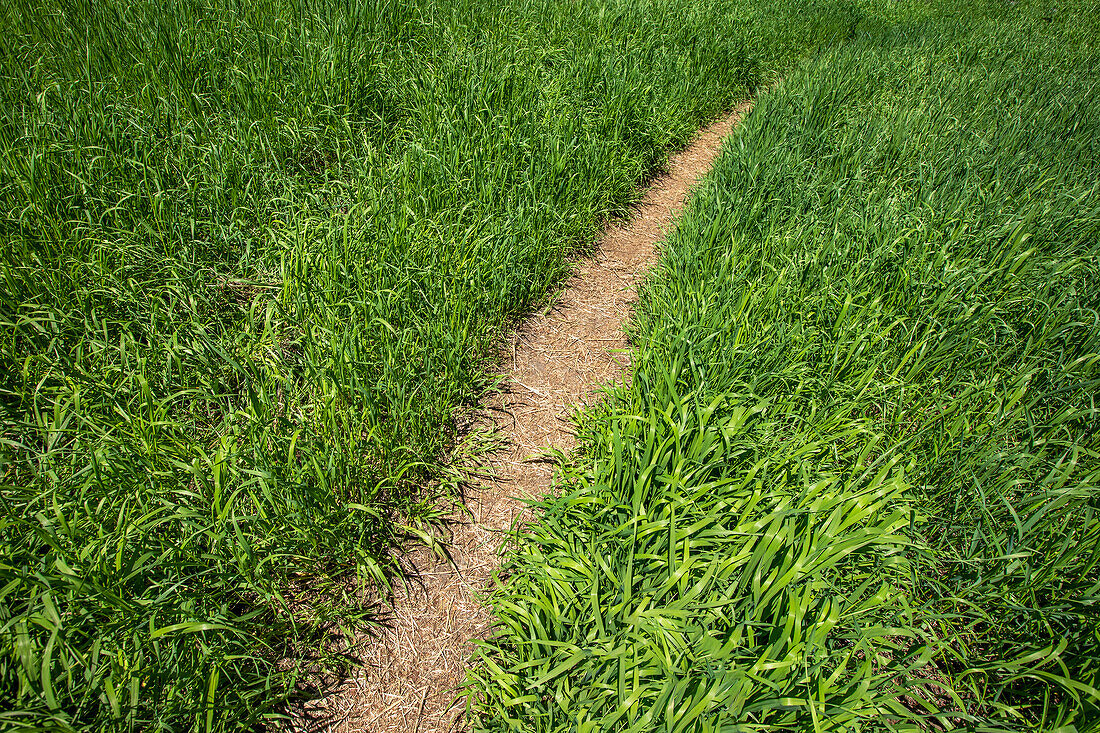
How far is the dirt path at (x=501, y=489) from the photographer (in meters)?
1.74

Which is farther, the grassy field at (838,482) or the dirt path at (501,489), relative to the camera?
the dirt path at (501,489)

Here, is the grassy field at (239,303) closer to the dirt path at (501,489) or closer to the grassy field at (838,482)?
the dirt path at (501,489)

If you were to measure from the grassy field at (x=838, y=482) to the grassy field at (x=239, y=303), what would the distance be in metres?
0.73

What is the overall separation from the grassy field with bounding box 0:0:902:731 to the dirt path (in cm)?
16

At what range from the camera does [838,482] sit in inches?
84.7

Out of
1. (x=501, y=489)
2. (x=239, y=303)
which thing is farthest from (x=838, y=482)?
(x=239, y=303)

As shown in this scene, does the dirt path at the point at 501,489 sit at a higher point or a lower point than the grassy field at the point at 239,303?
lower

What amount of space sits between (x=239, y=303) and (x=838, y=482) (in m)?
2.86

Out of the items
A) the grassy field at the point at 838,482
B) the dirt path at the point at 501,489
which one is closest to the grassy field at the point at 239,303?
the dirt path at the point at 501,489

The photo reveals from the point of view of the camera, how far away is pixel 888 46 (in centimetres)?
751

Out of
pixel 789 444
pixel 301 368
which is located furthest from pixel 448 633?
pixel 789 444

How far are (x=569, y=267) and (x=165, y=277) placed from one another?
230 cm

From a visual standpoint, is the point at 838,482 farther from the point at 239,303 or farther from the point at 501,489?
the point at 239,303

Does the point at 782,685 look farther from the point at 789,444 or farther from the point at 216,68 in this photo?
the point at 216,68
